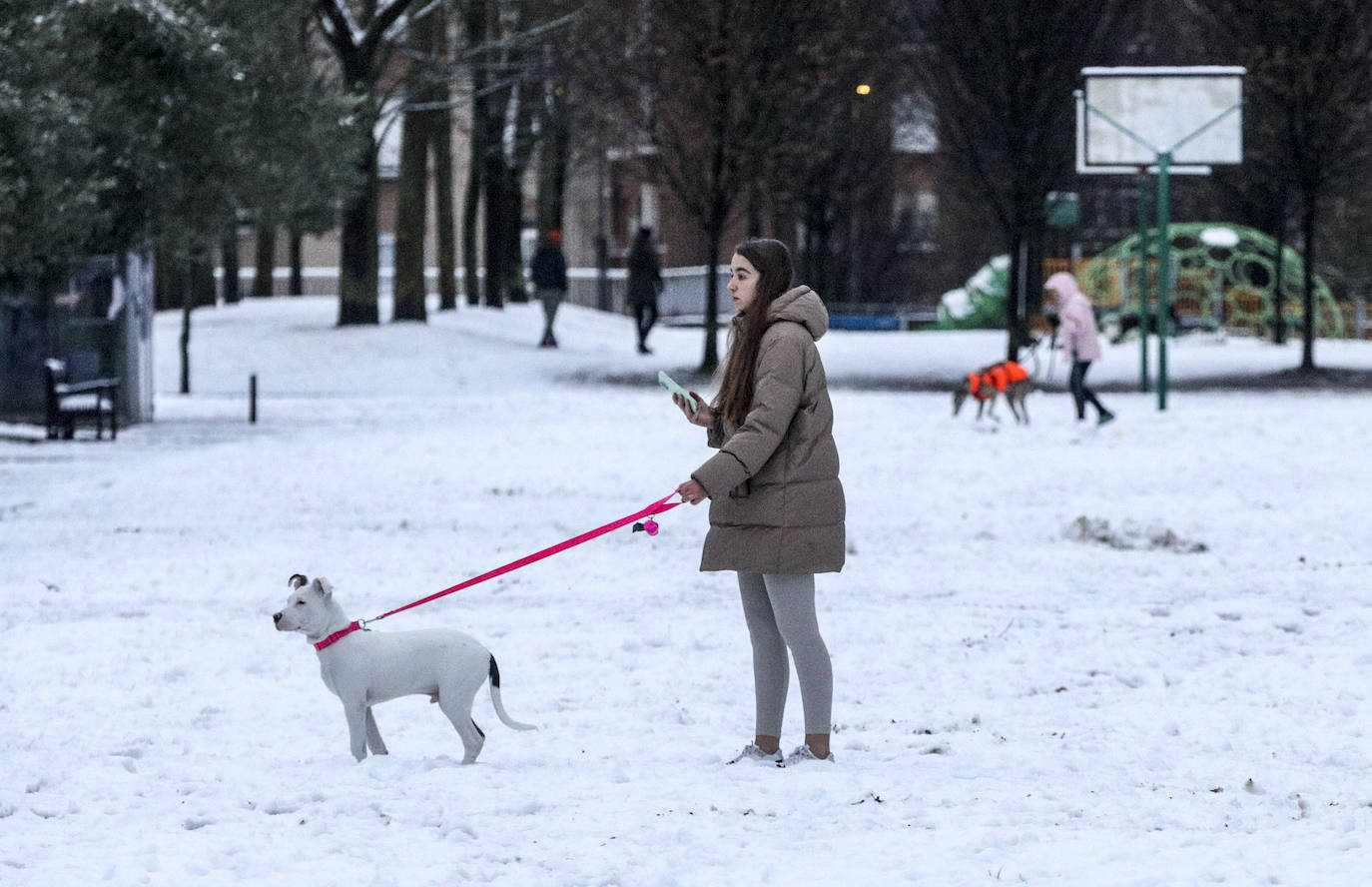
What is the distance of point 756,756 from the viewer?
7.02 meters

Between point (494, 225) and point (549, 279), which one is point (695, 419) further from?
point (494, 225)

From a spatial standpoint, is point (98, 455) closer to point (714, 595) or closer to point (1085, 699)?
point (714, 595)

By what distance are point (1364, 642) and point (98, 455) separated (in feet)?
43.2

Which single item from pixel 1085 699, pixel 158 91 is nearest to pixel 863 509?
pixel 1085 699

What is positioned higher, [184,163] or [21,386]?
[184,163]

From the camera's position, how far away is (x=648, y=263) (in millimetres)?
35094

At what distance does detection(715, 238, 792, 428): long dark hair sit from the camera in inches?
262

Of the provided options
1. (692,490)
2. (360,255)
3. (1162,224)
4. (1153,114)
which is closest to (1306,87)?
(1153,114)

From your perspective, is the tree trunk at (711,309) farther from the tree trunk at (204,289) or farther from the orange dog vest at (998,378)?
the tree trunk at (204,289)

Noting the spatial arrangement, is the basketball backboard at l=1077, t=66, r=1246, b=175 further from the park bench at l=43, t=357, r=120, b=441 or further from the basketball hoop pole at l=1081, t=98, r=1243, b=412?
the park bench at l=43, t=357, r=120, b=441

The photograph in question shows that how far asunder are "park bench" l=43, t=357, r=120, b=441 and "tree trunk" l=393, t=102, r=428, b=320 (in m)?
12.6

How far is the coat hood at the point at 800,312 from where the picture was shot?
6.64 m

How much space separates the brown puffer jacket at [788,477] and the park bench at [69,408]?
15.9m

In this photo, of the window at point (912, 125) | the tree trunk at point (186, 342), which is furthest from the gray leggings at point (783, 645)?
the window at point (912, 125)
